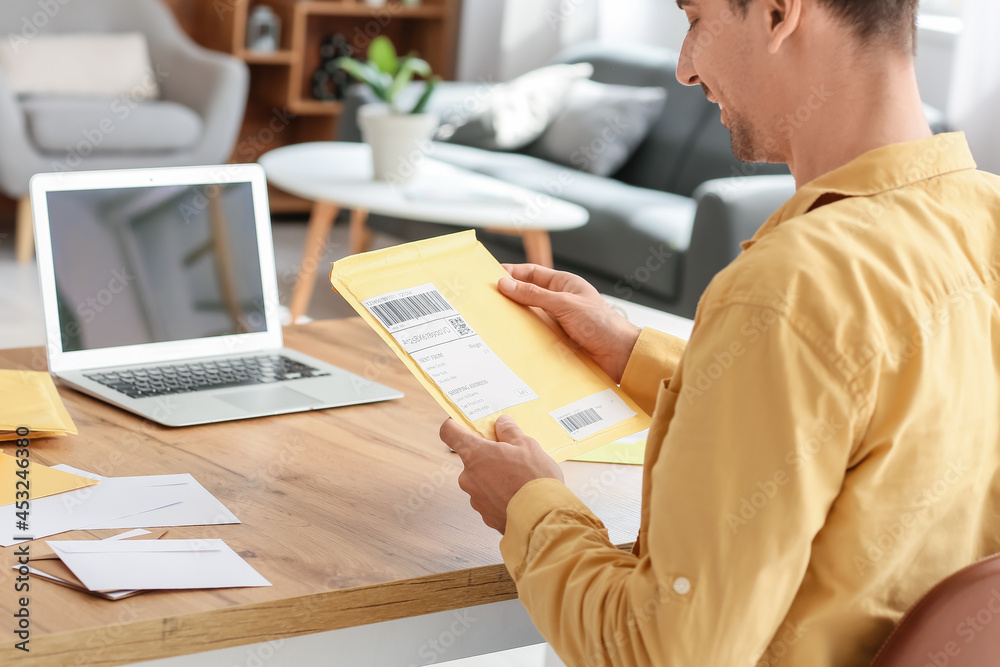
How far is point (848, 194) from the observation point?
2.40 feet

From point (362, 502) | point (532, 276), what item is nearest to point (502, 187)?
point (532, 276)

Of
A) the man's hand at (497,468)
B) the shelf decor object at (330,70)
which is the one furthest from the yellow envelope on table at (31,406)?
the shelf decor object at (330,70)

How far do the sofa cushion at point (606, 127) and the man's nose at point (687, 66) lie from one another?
10.5 feet

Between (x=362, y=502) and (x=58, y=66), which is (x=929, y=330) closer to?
(x=362, y=502)

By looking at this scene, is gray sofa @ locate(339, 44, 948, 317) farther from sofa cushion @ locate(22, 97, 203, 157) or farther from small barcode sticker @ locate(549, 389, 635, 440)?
small barcode sticker @ locate(549, 389, 635, 440)

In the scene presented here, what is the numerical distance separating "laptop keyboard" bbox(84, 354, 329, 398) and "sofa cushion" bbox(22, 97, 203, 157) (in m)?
3.07

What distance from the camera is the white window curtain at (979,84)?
3.52m

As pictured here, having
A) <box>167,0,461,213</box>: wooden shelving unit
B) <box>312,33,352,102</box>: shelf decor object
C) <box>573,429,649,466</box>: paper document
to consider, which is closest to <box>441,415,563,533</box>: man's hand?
<box>573,429,649,466</box>: paper document

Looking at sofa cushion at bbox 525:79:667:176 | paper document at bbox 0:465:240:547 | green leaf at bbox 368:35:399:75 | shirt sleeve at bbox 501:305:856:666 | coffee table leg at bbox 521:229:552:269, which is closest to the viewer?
shirt sleeve at bbox 501:305:856:666

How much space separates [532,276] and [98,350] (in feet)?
1.64

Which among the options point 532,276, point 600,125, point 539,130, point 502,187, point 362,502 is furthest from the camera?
point 539,130

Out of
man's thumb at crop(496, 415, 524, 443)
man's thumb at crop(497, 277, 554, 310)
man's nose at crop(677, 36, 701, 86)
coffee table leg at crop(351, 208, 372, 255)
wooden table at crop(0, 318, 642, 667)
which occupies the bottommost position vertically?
coffee table leg at crop(351, 208, 372, 255)

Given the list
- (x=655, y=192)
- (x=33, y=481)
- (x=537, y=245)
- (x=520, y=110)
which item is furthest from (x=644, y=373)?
(x=520, y=110)

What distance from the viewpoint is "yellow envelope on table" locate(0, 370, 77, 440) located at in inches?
39.9
